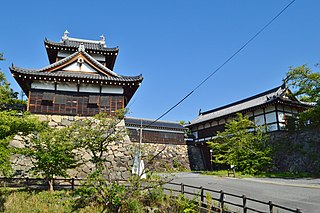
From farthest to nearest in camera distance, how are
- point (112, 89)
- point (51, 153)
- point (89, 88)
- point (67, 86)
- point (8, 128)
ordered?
point (112, 89) < point (89, 88) < point (67, 86) < point (51, 153) < point (8, 128)

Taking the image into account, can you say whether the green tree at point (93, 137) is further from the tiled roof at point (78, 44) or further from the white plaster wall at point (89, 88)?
the tiled roof at point (78, 44)

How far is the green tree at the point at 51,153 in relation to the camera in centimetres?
1062

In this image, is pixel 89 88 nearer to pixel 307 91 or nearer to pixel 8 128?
pixel 8 128

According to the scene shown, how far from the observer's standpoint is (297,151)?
1947 cm

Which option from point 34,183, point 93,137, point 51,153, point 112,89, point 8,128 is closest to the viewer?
point 8,128

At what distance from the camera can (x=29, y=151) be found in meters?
10.6

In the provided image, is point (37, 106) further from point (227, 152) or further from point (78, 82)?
point (227, 152)

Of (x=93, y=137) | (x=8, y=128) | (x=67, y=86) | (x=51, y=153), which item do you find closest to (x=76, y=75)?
(x=67, y=86)

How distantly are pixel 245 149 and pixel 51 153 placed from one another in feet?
52.4

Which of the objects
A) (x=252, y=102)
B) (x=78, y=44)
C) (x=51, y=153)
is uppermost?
(x=78, y=44)

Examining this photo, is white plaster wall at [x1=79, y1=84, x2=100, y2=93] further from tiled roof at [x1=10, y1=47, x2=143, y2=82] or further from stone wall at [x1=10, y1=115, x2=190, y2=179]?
stone wall at [x1=10, y1=115, x2=190, y2=179]

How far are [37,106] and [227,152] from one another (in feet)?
51.6

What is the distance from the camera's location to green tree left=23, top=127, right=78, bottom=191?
10625 mm

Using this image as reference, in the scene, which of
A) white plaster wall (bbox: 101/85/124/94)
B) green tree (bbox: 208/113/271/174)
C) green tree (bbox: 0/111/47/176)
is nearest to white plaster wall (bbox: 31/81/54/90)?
white plaster wall (bbox: 101/85/124/94)
